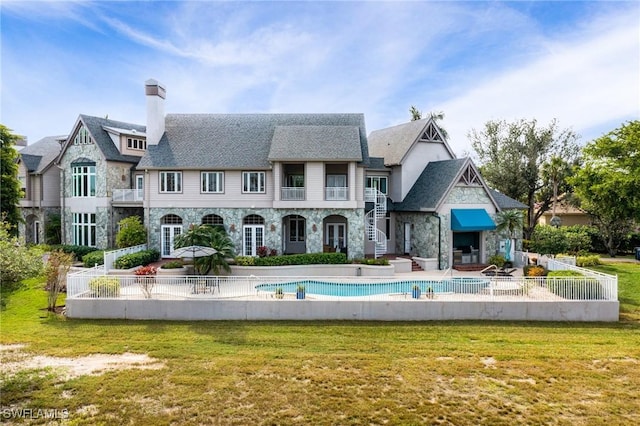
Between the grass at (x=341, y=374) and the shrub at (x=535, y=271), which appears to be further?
the shrub at (x=535, y=271)

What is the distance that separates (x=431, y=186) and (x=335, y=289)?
14668 millimetres

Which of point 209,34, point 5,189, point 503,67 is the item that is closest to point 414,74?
point 503,67

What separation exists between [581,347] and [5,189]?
34876 millimetres

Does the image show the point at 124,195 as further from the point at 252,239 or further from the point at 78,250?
the point at 252,239

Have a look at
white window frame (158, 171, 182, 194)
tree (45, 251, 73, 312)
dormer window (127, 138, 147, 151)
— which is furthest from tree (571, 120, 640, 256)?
tree (45, 251, 73, 312)

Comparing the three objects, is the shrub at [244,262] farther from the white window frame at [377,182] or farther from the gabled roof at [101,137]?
the gabled roof at [101,137]

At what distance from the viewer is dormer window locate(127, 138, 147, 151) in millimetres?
30269

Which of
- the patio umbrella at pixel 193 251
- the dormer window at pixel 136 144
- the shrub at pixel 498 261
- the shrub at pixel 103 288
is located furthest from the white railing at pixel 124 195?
the shrub at pixel 498 261

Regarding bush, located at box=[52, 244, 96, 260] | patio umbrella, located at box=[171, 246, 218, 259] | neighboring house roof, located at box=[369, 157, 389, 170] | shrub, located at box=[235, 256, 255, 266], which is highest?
neighboring house roof, located at box=[369, 157, 389, 170]

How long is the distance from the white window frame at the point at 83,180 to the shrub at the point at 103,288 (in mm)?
14350

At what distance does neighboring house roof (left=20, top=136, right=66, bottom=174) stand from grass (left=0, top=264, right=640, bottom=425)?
795 inches

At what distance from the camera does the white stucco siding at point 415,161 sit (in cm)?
3088

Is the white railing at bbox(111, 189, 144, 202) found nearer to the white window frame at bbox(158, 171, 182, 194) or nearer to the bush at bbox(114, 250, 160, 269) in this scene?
the white window frame at bbox(158, 171, 182, 194)

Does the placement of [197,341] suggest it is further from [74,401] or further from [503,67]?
[503,67]
